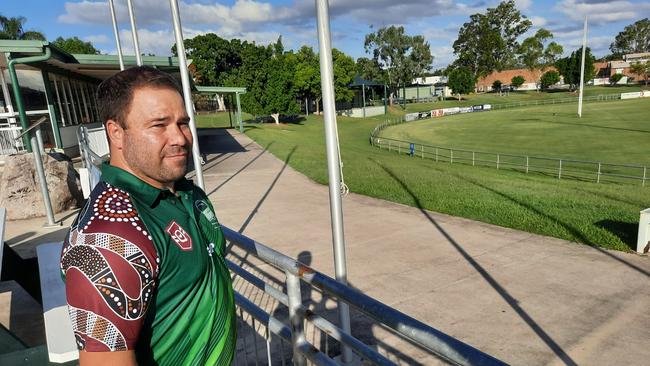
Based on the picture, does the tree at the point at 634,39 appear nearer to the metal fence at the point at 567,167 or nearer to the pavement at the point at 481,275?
the metal fence at the point at 567,167

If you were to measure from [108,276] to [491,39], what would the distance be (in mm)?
125442

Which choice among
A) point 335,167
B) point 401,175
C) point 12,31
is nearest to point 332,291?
point 335,167

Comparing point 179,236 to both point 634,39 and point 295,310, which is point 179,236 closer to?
point 295,310

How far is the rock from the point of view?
9.92 m

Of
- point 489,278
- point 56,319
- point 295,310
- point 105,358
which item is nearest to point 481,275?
point 489,278

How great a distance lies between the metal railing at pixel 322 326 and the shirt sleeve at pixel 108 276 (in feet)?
3.05

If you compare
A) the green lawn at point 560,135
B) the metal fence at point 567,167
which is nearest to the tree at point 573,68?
the green lawn at point 560,135

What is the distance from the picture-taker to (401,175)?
1533 cm

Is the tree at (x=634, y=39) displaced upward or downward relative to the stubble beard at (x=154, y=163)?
upward

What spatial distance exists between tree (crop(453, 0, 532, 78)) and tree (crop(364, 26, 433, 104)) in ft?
70.3

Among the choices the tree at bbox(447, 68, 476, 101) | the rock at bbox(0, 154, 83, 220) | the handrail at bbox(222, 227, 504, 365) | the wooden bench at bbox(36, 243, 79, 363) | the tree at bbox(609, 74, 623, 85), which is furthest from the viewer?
the tree at bbox(609, 74, 623, 85)

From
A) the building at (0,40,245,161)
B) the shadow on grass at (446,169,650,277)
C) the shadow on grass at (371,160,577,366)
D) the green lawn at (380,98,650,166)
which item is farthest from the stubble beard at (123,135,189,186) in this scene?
the green lawn at (380,98,650,166)

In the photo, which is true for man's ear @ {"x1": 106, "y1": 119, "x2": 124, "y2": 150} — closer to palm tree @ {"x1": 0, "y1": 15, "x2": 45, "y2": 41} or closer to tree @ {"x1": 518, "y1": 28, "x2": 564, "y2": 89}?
palm tree @ {"x1": 0, "y1": 15, "x2": 45, "y2": 41}

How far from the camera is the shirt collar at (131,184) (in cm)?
152
